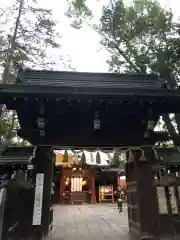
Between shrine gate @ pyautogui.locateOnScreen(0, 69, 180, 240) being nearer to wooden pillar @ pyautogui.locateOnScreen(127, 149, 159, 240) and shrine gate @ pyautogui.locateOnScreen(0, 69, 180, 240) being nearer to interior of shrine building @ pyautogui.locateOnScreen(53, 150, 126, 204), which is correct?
wooden pillar @ pyautogui.locateOnScreen(127, 149, 159, 240)

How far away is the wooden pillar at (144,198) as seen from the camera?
599 centimetres

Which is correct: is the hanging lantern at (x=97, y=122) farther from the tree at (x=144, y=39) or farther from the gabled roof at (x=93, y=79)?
the tree at (x=144, y=39)

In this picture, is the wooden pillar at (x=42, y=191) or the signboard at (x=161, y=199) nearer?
the wooden pillar at (x=42, y=191)

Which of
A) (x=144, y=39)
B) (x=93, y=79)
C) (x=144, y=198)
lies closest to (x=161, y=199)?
(x=144, y=198)

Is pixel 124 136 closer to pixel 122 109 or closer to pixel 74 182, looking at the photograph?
pixel 122 109

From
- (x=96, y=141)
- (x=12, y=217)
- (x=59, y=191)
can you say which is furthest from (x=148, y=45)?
(x=59, y=191)

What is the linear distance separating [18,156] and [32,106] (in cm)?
155

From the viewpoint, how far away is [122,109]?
6.51m

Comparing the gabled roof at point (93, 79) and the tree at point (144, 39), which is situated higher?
the tree at point (144, 39)

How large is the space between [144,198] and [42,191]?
2941mm

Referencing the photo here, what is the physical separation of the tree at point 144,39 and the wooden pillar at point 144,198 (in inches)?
176

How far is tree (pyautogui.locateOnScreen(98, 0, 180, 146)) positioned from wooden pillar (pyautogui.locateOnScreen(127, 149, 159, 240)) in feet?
14.6

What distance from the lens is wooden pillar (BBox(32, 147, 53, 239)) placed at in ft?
18.7

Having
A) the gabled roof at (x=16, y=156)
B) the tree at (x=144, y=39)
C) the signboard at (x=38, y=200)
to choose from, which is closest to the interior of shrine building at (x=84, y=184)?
the tree at (x=144, y=39)
